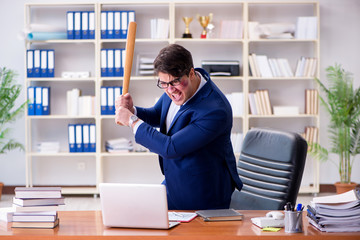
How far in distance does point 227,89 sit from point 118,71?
1.26m

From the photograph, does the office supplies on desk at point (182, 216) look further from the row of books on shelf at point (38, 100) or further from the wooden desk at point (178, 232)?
the row of books on shelf at point (38, 100)

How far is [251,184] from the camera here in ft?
9.29

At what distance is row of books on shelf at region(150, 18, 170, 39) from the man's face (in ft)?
11.0

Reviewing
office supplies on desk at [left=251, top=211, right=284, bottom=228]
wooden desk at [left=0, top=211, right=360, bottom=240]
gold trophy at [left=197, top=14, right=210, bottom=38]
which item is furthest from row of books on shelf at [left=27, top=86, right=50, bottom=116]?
office supplies on desk at [left=251, top=211, right=284, bottom=228]

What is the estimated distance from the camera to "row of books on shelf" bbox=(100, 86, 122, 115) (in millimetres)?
5766

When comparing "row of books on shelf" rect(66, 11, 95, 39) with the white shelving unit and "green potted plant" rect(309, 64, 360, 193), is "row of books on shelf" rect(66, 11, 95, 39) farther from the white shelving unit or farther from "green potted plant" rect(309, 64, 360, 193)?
"green potted plant" rect(309, 64, 360, 193)

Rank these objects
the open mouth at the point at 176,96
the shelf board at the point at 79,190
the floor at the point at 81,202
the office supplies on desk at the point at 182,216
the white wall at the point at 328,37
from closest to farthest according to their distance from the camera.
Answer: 1. the office supplies on desk at the point at 182,216
2. the open mouth at the point at 176,96
3. the floor at the point at 81,202
4. the shelf board at the point at 79,190
5. the white wall at the point at 328,37

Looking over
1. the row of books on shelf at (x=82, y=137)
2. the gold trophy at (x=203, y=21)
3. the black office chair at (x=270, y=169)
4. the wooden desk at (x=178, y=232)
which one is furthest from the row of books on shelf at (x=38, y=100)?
the wooden desk at (x=178, y=232)

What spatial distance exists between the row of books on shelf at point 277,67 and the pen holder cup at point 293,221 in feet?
12.7

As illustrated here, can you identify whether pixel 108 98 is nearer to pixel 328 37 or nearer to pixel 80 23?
pixel 80 23

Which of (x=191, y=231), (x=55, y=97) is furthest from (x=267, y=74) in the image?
(x=191, y=231)

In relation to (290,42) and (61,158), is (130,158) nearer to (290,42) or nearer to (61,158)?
(61,158)

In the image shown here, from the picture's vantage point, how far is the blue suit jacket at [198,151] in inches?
94.7

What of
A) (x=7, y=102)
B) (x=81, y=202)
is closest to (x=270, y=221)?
(x=81, y=202)
